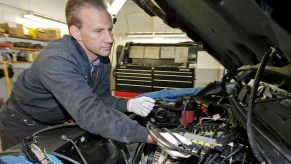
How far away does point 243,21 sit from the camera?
1.96 feet

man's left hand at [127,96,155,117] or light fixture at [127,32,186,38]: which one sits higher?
light fixture at [127,32,186,38]

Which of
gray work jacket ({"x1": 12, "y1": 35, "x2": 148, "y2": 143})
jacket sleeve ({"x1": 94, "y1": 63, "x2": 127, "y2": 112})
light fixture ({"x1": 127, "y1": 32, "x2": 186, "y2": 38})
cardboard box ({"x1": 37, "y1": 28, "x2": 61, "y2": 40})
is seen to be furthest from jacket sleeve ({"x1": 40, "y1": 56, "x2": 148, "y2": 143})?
light fixture ({"x1": 127, "y1": 32, "x2": 186, "y2": 38})

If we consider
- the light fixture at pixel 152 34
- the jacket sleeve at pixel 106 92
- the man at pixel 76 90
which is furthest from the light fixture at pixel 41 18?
the jacket sleeve at pixel 106 92

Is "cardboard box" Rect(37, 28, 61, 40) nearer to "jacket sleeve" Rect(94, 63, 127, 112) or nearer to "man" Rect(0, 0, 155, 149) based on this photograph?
"man" Rect(0, 0, 155, 149)

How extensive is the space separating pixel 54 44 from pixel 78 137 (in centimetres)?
45

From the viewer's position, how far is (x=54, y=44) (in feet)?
2.99

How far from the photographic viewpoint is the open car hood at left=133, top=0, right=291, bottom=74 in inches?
16.0

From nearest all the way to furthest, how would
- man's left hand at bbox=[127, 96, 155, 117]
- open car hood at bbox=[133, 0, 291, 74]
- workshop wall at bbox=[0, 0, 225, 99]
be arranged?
open car hood at bbox=[133, 0, 291, 74], man's left hand at bbox=[127, 96, 155, 117], workshop wall at bbox=[0, 0, 225, 99]

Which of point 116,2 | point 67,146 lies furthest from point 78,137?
point 116,2

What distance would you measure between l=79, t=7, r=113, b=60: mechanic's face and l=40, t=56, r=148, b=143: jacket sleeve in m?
0.21

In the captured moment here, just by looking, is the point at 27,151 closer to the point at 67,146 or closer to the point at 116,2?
the point at 67,146

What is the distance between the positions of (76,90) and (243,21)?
0.63 metres

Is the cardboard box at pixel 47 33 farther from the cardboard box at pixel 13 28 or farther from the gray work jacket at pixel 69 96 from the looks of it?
the gray work jacket at pixel 69 96

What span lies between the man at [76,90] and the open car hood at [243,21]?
0.91 ft
